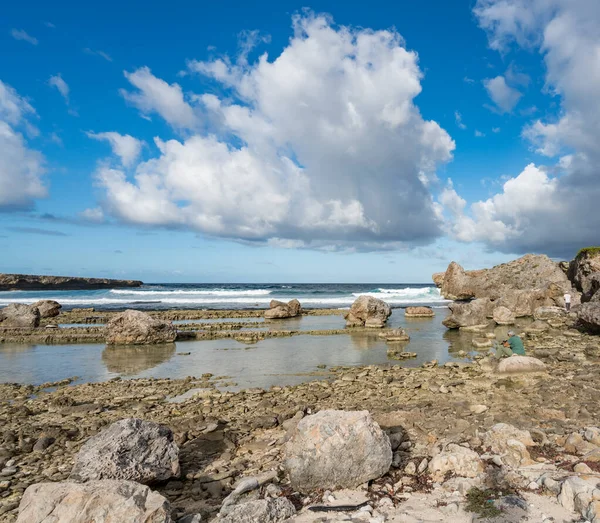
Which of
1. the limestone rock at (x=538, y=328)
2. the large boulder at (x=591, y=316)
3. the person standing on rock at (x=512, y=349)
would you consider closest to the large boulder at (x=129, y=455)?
the person standing on rock at (x=512, y=349)

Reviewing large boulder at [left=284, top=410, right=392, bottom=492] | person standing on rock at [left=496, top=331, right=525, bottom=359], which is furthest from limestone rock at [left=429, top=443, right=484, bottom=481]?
person standing on rock at [left=496, top=331, right=525, bottom=359]

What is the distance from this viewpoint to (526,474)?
5.50 metres

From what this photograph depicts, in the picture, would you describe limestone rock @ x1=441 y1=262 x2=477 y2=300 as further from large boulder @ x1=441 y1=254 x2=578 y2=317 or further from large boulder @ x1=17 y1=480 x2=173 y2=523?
large boulder @ x1=17 y1=480 x2=173 y2=523

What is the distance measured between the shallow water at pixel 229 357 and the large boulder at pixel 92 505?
8.37 m

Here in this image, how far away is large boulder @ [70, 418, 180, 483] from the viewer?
582 centimetres

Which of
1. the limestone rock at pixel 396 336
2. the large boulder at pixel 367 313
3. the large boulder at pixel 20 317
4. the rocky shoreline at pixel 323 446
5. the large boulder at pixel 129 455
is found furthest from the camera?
the large boulder at pixel 367 313

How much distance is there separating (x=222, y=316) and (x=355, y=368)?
2249cm

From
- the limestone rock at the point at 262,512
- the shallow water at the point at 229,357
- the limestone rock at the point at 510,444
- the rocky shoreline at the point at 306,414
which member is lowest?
the shallow water at the point at 229,357

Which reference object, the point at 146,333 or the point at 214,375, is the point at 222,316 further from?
the point at 214,375

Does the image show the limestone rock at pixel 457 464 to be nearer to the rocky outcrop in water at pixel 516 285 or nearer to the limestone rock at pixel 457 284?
the rocky outcrop in water at pixel 516 285

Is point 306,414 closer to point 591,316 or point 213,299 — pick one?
point 591,316

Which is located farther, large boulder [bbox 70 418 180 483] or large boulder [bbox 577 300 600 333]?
large boulder [bbox 577 300 600 333]

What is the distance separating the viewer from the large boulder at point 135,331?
21547 millimetres

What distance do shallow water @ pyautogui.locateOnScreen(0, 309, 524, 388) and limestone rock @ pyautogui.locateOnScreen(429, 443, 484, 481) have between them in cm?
761
